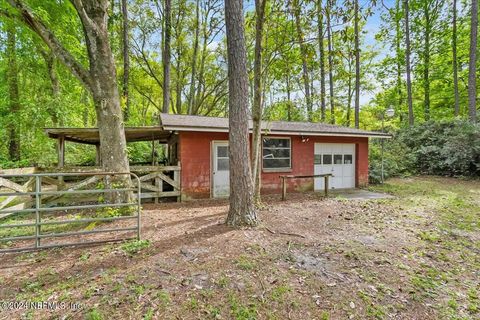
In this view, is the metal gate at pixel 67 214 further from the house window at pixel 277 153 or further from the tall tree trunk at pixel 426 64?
the tall tree trunk at pixel 426 64

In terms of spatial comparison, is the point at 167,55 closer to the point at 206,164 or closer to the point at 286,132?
the point at 206,164

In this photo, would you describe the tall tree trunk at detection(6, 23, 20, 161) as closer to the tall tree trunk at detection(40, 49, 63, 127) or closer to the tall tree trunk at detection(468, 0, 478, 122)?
the tall tree trunk at detection(40, 49, 63, 127)

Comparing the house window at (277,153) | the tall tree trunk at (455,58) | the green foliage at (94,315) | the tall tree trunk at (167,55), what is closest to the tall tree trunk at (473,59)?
the tall tree trunk at (455,58)

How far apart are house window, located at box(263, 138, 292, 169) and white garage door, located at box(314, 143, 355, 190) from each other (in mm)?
1415

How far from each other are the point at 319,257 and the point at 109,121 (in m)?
5.07

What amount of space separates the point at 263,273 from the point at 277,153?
6.75 metres

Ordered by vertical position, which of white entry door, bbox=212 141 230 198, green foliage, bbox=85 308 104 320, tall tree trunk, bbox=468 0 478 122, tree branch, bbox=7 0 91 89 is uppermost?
tall tree trunk, bbox=468 0 478 122

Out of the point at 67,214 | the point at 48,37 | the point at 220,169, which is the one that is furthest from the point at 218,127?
the point at 67,214

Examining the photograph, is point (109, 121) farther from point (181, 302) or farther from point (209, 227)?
point (181, 302)

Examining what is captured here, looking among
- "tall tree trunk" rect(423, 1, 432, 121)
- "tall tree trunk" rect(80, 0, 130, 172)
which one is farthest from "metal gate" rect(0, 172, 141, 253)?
"tall tree trunk" rect(423, 1, 432, 121)

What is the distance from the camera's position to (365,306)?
2.90 metres

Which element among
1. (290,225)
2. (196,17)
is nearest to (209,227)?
(290,225)

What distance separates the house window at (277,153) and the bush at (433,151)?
517 centimetres

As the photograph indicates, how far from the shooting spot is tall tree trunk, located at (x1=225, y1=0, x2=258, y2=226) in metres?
4.92
